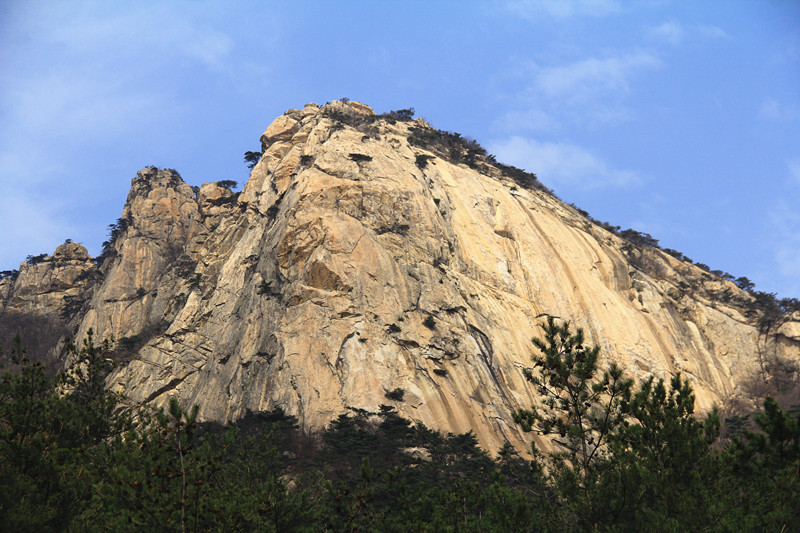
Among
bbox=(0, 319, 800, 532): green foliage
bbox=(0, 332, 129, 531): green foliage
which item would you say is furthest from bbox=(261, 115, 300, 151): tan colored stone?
bbox=(0, 319, 800, 532): green foliage

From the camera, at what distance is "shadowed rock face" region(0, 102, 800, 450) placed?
1863 inches

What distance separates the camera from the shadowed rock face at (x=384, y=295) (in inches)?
1863

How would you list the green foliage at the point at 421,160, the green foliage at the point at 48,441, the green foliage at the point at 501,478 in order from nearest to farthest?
1. the green foliage at the point at 501,478
2. the green foliage at the point at 48,441
3. the green foliage at the point at 421,160

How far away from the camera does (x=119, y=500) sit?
44.0ft

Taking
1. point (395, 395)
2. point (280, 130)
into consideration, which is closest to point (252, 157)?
point (280, 130)

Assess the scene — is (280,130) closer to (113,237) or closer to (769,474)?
(113,237)

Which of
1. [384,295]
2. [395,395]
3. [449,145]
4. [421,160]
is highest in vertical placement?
[449,145]

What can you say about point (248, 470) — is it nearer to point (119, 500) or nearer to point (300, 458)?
point (119, 500)

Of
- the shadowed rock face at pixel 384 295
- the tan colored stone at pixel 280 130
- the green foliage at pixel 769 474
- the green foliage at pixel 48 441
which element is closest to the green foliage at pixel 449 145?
the shadowed rock face at pixel 384 295

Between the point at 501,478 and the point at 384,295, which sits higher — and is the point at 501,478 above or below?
below

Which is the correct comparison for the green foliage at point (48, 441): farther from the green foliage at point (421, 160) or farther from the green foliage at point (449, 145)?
the green foliage at point (449, 145)

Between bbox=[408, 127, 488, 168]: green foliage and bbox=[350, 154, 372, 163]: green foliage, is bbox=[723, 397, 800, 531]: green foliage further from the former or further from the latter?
bbox=[408, 127, 488, 168]: green foliage

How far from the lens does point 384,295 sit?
51844 mm

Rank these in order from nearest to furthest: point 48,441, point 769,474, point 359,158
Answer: point 769,474, point 48,441, point 359,158
